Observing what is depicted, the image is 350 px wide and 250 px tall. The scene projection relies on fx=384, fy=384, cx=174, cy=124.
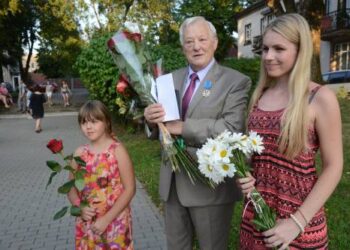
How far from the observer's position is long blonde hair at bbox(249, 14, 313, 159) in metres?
1.80

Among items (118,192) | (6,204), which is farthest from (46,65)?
(118,192)

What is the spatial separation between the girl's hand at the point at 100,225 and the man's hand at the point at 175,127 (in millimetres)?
890

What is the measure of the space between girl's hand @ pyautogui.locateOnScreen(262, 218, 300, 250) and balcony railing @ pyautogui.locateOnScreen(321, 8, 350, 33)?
79.9 ft

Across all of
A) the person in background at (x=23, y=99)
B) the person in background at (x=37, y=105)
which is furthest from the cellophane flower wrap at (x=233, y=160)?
the person in background at (x=23, y=99)

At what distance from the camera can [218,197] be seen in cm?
240

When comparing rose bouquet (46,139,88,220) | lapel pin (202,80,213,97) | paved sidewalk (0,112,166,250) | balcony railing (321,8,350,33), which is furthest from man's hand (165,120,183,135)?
balcony railing (321,8,350,33)

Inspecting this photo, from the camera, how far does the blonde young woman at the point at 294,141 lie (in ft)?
5.87

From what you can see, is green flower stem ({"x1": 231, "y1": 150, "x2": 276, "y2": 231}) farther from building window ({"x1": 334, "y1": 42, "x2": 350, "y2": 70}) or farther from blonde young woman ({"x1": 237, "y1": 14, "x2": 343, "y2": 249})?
building window ({"x1": 334, "y1": 42, "x2": 350, "y2": 70})

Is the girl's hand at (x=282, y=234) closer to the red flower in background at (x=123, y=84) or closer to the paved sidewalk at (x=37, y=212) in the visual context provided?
the red flower in background at (x=123, y=84)

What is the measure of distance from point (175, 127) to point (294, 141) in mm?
710

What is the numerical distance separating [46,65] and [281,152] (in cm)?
5414

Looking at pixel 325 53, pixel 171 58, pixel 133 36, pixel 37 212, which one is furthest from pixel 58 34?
pixel 133 36

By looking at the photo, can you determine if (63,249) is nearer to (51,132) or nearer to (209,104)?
(209,104)

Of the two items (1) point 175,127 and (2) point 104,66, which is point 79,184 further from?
(2) point 104,66
